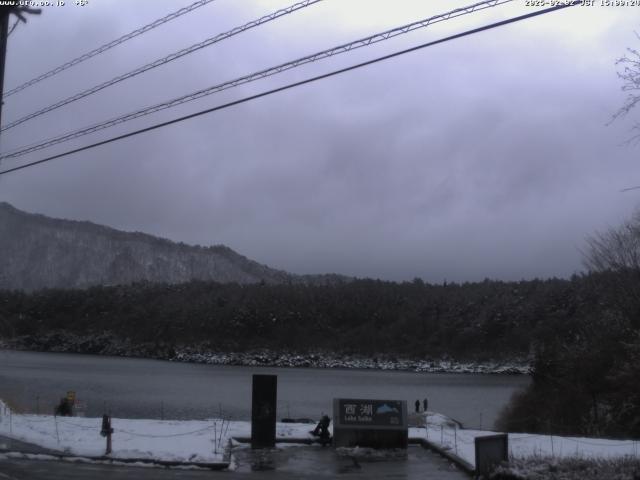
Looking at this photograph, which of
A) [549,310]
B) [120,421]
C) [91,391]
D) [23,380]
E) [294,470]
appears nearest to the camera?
[294,470]

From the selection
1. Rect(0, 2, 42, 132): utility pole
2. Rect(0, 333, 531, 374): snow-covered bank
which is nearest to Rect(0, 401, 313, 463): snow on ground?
Rect(0, 2, 42, 132): utility pole

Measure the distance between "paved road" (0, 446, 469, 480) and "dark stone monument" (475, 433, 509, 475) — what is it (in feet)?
3.77

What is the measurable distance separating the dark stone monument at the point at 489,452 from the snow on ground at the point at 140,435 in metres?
6.12

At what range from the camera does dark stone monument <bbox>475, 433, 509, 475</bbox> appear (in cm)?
1612

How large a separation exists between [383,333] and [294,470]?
563ft

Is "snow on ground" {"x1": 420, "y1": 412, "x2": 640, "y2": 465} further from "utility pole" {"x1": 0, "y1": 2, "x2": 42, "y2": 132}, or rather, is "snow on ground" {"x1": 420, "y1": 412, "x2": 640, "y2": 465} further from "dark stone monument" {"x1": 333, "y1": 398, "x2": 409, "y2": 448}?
"utility pole" {"x1": 0, "y1": 2, "x2": 42, "y2": 132}

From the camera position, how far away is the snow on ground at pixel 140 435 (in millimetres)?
19312

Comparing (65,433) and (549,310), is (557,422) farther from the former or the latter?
(549,310)

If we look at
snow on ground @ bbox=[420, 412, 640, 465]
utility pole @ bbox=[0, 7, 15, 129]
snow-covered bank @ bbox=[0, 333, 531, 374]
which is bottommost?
snow on ground @ bbox=[420, 412, 640, 465]

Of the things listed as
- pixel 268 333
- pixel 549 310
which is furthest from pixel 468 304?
pixel 268 333

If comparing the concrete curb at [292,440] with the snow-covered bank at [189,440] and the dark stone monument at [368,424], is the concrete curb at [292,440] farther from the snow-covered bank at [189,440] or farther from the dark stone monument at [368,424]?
the dark stone monument at [368,424]

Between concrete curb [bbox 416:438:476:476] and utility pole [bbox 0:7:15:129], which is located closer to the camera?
concrete curb [bbox 416:438:476:476]

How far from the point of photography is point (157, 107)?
18266 millimetres

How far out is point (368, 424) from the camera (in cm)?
2147
